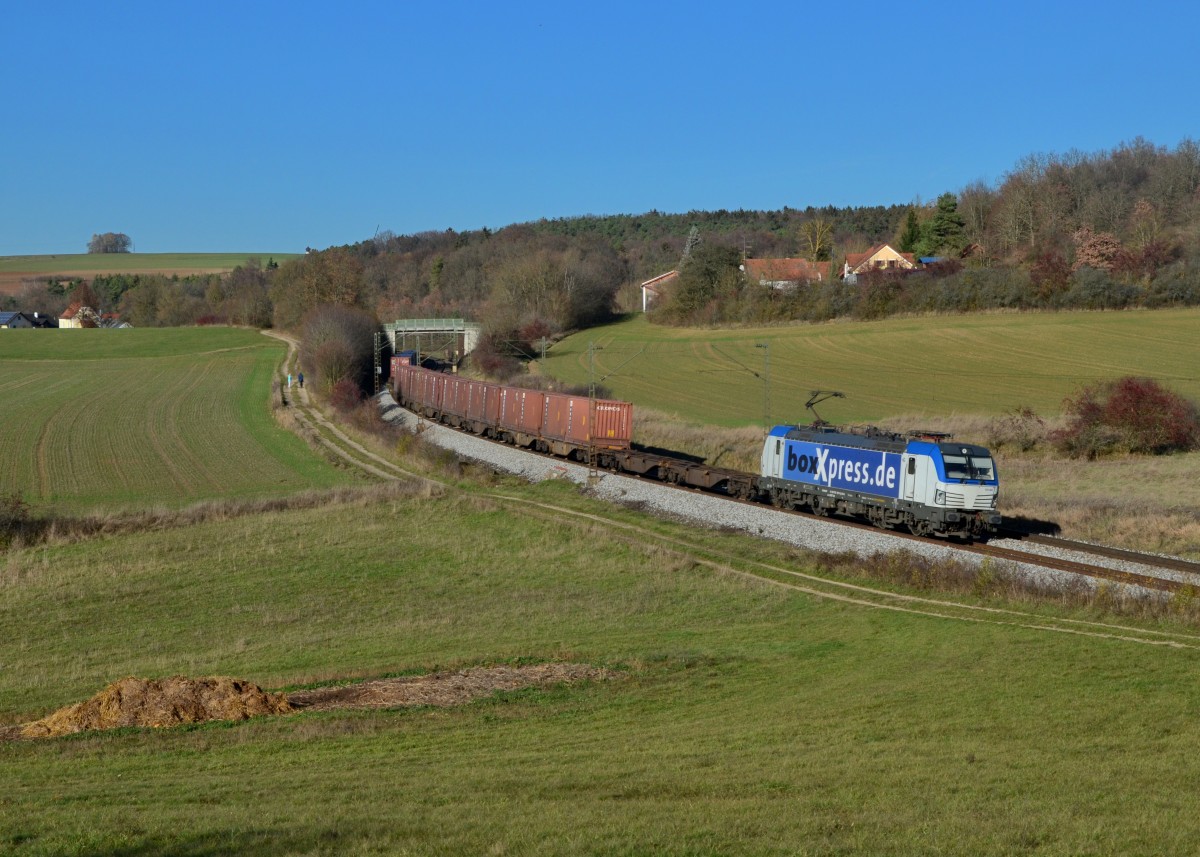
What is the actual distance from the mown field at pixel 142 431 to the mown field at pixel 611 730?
60.7 ft

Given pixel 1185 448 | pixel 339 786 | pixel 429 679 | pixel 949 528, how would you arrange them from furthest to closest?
1. pixel 1185 448
2. pixel 949 528
3. pixel 429 679
4. pixel 339 786

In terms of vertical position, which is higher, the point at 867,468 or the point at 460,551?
the point at 867,468

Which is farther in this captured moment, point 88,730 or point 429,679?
point 429,679

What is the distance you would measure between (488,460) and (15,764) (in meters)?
41.1

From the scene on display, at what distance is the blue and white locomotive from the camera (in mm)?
30312

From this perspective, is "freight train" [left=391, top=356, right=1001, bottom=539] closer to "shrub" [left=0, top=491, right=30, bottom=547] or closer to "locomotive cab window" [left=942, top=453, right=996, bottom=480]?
"locomotive cab window" [left=942, top=453, right=996, bottom=480]

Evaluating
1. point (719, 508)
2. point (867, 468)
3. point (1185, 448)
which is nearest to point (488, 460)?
point (719, 508)

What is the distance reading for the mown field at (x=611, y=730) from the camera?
32.5ft

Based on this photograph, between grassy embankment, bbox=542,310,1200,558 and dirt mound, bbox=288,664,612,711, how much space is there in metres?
18.5

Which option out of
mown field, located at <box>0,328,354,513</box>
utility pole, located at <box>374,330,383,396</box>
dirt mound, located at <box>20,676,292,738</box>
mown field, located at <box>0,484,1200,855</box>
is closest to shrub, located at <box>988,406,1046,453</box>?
mown field, located at <box>0,484,1200,855</box>

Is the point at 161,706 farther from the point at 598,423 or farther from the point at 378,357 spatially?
the point at 378,357

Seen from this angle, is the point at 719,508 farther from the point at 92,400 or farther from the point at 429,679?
the point at 92,400

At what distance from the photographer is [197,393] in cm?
9038

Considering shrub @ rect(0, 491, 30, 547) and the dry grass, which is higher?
the dry grass
